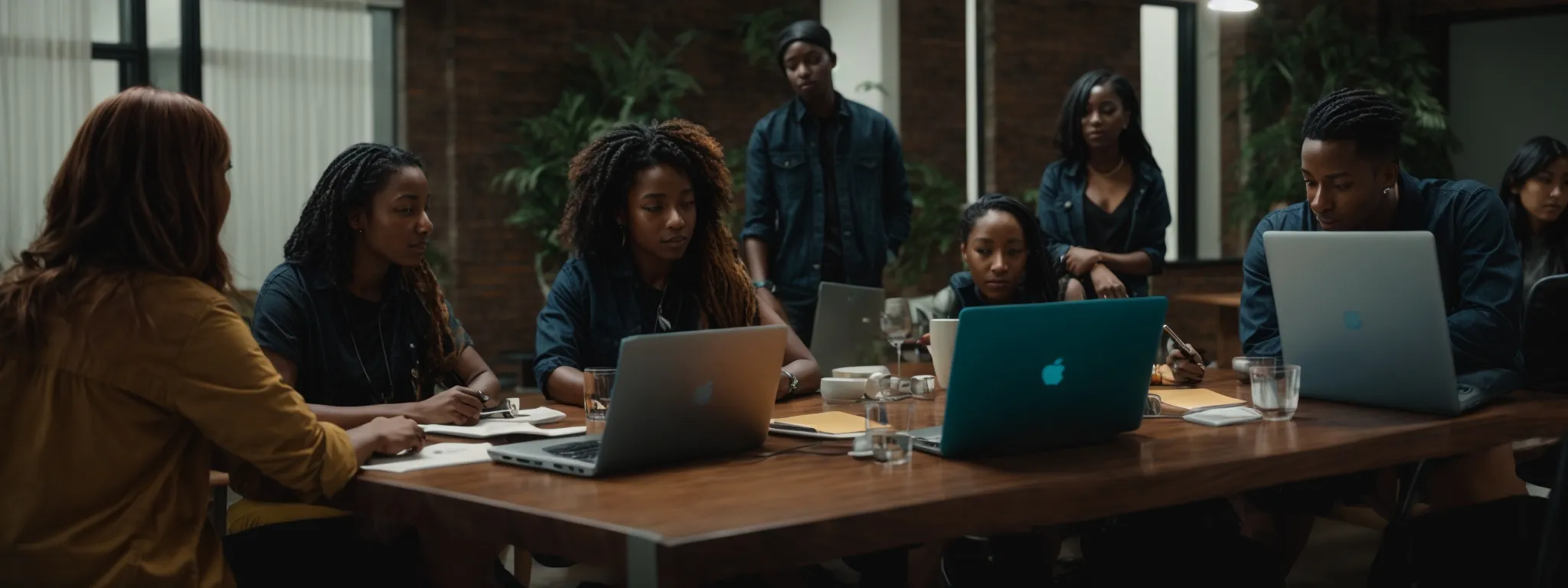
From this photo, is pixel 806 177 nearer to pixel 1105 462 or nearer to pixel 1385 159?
pixel 1385 159

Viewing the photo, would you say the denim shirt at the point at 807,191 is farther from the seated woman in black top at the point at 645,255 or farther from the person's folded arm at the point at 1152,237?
the seated woman in black top at the point at 645,255

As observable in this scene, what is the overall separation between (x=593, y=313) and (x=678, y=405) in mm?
1015

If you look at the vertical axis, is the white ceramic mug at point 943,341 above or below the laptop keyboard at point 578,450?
above

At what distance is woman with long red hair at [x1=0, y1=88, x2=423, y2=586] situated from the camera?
1788mm

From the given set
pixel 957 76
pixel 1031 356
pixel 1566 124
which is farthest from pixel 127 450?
pixel 1566 124

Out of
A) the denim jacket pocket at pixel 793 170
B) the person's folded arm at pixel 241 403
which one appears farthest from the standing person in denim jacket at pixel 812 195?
the person's folded arm at pixel 241 403

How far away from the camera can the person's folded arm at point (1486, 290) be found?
104 inches

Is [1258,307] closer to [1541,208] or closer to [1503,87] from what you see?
[1541,208]

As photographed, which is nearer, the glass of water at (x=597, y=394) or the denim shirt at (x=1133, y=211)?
the glass of water at (x=597, y=394)

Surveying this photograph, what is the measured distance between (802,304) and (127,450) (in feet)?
8.58

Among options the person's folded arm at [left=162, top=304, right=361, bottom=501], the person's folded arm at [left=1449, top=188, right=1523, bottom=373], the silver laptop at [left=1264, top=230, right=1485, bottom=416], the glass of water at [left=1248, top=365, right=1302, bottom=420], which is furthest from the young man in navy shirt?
the person's folded arm at [left=162, top=304, right=361, bottom=501]

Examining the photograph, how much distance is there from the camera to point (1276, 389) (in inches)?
92.8

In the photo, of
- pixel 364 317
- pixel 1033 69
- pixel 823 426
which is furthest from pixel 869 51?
pixel 823 426

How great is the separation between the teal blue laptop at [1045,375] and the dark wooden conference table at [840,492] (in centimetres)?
4
